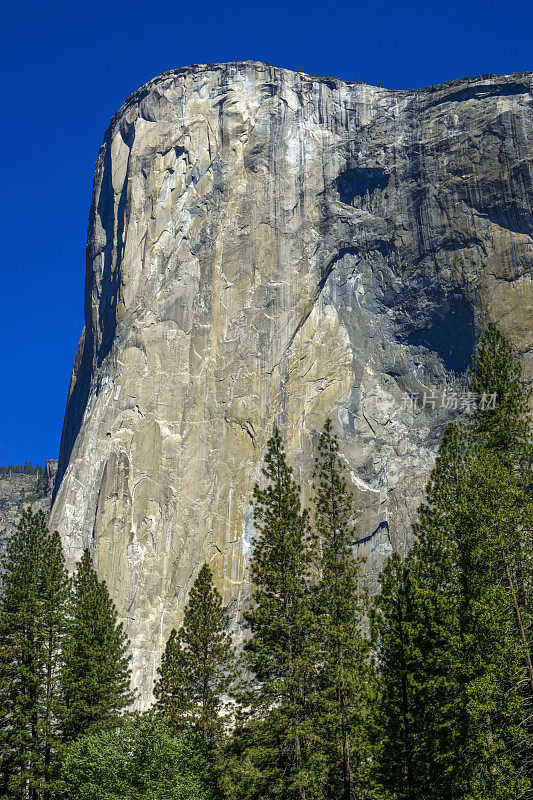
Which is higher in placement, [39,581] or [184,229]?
[184,229]

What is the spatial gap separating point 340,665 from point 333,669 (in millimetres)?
303

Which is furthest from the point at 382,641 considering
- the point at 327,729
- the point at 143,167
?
the point at 143,167

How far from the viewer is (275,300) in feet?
334

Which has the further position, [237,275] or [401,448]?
[237,275]

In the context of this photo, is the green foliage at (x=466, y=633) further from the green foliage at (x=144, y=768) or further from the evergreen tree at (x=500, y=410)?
the green foliage at (x=144, y=768)

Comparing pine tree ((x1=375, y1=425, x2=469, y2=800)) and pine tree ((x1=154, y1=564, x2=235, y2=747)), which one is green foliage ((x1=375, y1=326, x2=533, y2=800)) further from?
pine tree ((x1=154, y1=564, x2=235, y2=747))

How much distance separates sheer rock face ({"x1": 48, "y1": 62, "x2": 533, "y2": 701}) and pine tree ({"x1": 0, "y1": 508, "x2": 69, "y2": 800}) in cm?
4684

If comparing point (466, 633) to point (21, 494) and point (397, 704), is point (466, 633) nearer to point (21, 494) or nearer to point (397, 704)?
point (397, 704)

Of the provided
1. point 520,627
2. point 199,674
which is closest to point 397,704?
point 520,627

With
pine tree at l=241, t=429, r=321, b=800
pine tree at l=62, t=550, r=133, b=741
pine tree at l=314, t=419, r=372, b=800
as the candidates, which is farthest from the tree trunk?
pine tree at l=62, t=550, r=133, b=741

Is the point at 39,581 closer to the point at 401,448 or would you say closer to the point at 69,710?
the point at 69,710

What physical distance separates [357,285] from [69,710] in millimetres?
70185

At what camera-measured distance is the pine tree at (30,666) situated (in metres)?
37.2

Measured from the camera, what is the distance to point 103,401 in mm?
100438
